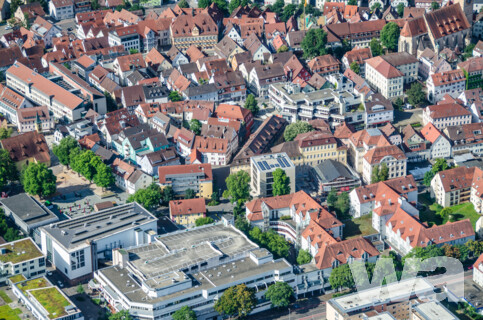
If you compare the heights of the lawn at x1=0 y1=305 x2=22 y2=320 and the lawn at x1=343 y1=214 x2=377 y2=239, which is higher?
the lawn at x1=343 y1=214 x2=377 y2=239

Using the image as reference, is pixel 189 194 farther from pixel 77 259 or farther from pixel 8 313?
pixel 8 313

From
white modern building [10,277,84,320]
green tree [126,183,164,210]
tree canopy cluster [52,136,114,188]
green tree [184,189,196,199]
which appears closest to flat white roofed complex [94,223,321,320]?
white modern building [10,277,84,320]

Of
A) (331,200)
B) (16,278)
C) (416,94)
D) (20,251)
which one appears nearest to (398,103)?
(416,94)

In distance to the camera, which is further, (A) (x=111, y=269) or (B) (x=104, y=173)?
(B) (x=104, y=173)

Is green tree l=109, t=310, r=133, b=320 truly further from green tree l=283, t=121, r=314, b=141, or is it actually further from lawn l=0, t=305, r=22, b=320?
green tree l=283, t=121, r=314, b=141

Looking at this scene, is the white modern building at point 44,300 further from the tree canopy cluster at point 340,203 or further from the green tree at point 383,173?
the green tree at point 383,173

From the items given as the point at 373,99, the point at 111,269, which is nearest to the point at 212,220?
the point at 111,269

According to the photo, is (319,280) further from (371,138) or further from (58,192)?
(58,192)

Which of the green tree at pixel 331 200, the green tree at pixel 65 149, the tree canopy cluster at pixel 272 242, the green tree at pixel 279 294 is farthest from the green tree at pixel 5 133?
the green tree at pixel 279 294
